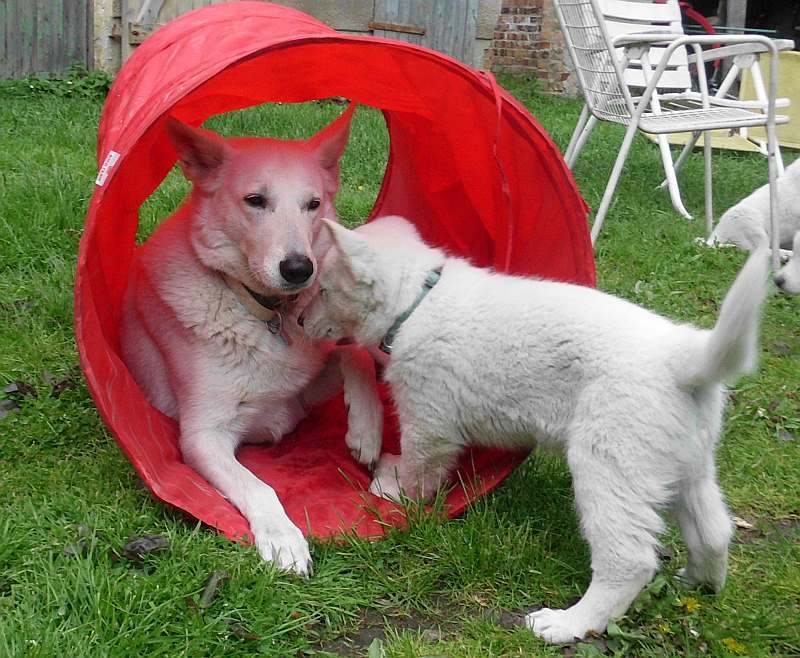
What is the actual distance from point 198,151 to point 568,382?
1620 mm

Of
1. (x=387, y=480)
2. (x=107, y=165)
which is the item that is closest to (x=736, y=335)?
(x=387, y=480)

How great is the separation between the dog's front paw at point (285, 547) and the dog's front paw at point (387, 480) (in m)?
0.40

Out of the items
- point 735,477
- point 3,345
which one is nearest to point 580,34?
point 735,477

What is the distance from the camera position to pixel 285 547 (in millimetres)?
A: 2586

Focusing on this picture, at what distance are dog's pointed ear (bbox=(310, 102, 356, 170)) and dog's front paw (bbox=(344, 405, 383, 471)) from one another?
0.98 meters

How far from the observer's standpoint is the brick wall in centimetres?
1289

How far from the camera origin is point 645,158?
28.5 ft

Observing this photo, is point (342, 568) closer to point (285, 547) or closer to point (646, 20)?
point (285, 547)

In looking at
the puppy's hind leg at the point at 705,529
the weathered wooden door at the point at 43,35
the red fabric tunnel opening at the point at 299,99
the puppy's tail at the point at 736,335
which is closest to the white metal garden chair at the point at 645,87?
the red fabric tunnel opening at the point at 299,99

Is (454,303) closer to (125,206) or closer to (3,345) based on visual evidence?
(125,206)

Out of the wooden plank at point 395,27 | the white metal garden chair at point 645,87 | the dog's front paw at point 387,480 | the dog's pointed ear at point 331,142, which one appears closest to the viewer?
the dog's front paw at point 387,480

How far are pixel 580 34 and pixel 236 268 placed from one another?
3683 millimetres

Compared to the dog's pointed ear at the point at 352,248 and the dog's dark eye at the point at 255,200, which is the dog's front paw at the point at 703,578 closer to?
the dog's pointed ear at the point at 352,248

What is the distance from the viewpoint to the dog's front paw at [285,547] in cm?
253
